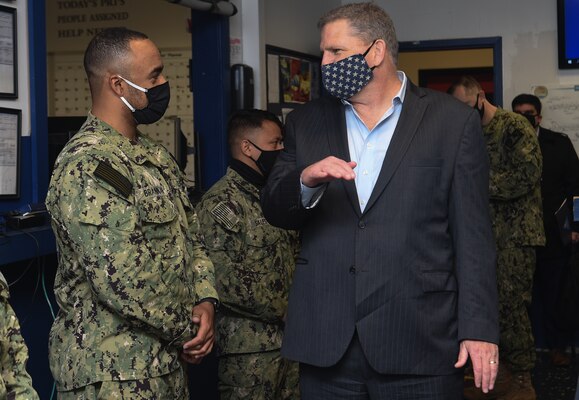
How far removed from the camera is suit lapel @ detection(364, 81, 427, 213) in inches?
83.2

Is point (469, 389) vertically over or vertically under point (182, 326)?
under

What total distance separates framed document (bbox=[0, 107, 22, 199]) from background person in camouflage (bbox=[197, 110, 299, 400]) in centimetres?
68

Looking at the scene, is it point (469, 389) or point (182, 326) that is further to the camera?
point (469, 389)

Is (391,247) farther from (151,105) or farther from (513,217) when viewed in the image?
(513,217)

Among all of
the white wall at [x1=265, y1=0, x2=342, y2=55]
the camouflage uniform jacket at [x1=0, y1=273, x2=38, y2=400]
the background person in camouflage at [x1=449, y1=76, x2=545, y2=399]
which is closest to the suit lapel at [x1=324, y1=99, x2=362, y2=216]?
the camouflage uniform jacket at [x1=0, y1=273, x2=38, y2=400]

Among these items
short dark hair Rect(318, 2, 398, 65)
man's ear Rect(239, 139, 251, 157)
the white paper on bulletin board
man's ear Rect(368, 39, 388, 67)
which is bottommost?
man's ear Rect(239, 139, 251, 157)

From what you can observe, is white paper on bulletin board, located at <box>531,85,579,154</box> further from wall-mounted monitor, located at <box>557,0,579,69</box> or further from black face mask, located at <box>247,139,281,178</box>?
black face mask, located at <box>247,139,281,178</box>

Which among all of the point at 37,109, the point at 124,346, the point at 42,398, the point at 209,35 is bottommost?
the point at 42,398

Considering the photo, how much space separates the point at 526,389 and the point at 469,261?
109 inches

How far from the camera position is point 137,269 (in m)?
2.18

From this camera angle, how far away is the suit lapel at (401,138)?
2.11 metres

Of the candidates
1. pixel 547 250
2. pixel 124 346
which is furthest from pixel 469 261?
pixel 547 250

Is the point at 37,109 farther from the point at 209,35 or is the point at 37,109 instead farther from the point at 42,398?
the point at 209,35

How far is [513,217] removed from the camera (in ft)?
15.5
